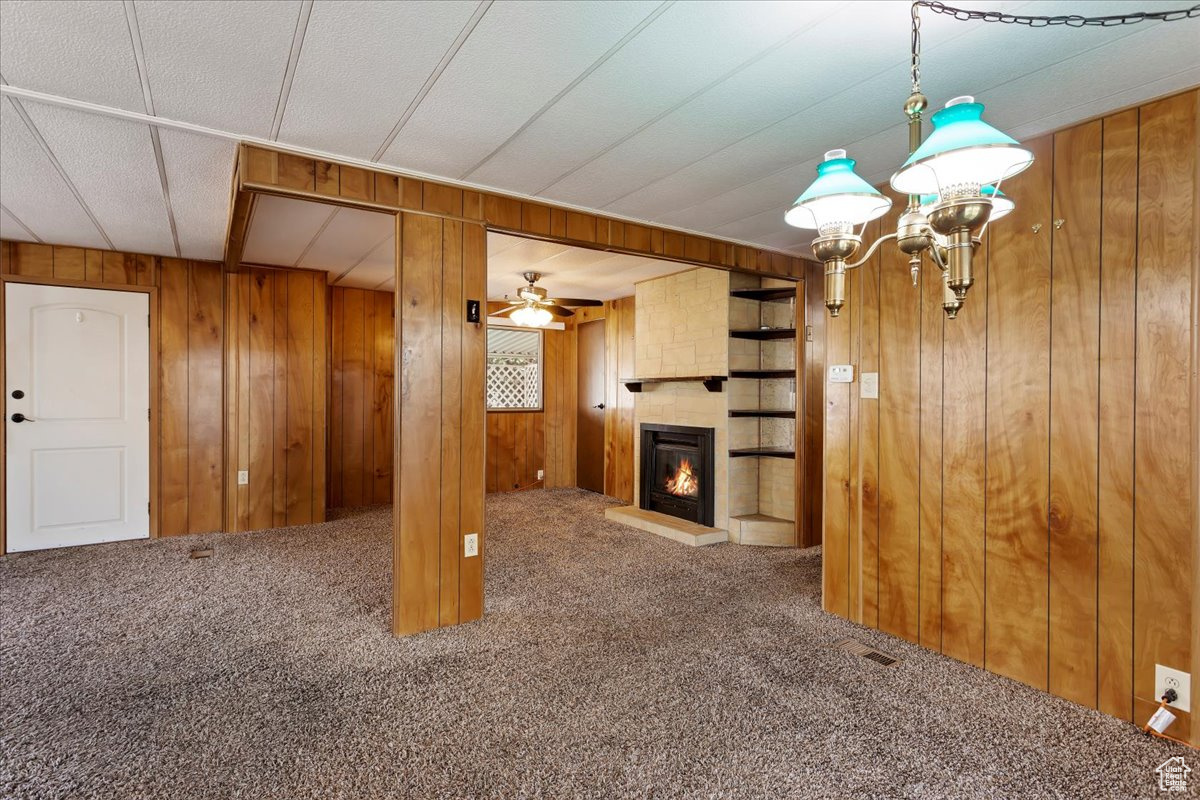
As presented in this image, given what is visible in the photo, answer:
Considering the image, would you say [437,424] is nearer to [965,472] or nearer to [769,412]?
[965,472]

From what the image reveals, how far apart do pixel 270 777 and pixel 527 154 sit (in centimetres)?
239

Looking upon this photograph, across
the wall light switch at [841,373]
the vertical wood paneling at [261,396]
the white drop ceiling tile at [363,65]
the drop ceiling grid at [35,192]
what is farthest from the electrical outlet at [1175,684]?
the vertical wood paneling at [261,396]

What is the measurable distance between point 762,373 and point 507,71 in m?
3.32

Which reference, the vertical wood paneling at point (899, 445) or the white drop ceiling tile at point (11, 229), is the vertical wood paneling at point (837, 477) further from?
the white drop ceiling tile at point (11, 229)

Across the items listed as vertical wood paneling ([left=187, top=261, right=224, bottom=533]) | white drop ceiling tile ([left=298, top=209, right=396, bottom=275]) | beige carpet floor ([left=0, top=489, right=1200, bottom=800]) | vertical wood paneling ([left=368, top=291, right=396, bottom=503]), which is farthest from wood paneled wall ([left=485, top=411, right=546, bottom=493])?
beige carpet floor ([left=0, top=489, right=1200, bottom=800])

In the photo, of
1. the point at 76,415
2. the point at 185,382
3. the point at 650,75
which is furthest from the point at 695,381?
the point at 76,415

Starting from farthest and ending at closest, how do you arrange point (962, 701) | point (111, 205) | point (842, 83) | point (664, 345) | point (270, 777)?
point (664, 345) → point (111, 205) → point (962, 701) → point (842, 83) → point (270, 777)

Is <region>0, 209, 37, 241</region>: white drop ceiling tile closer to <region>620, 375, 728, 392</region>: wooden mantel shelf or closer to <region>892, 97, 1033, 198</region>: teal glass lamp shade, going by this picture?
<region>620, 375, 728, 392</region>: wooden mantel shelf

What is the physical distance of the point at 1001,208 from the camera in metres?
1.43

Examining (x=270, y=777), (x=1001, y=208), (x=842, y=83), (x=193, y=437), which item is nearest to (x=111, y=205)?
(x=193, y=437)

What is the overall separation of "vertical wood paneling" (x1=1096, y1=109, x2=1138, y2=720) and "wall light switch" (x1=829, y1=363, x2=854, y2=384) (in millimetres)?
984

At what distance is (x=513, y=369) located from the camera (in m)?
6.61

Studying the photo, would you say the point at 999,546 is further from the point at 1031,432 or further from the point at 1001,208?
the point at 1001,208

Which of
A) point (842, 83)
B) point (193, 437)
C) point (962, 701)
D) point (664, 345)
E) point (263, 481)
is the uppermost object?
point (842, 83)
